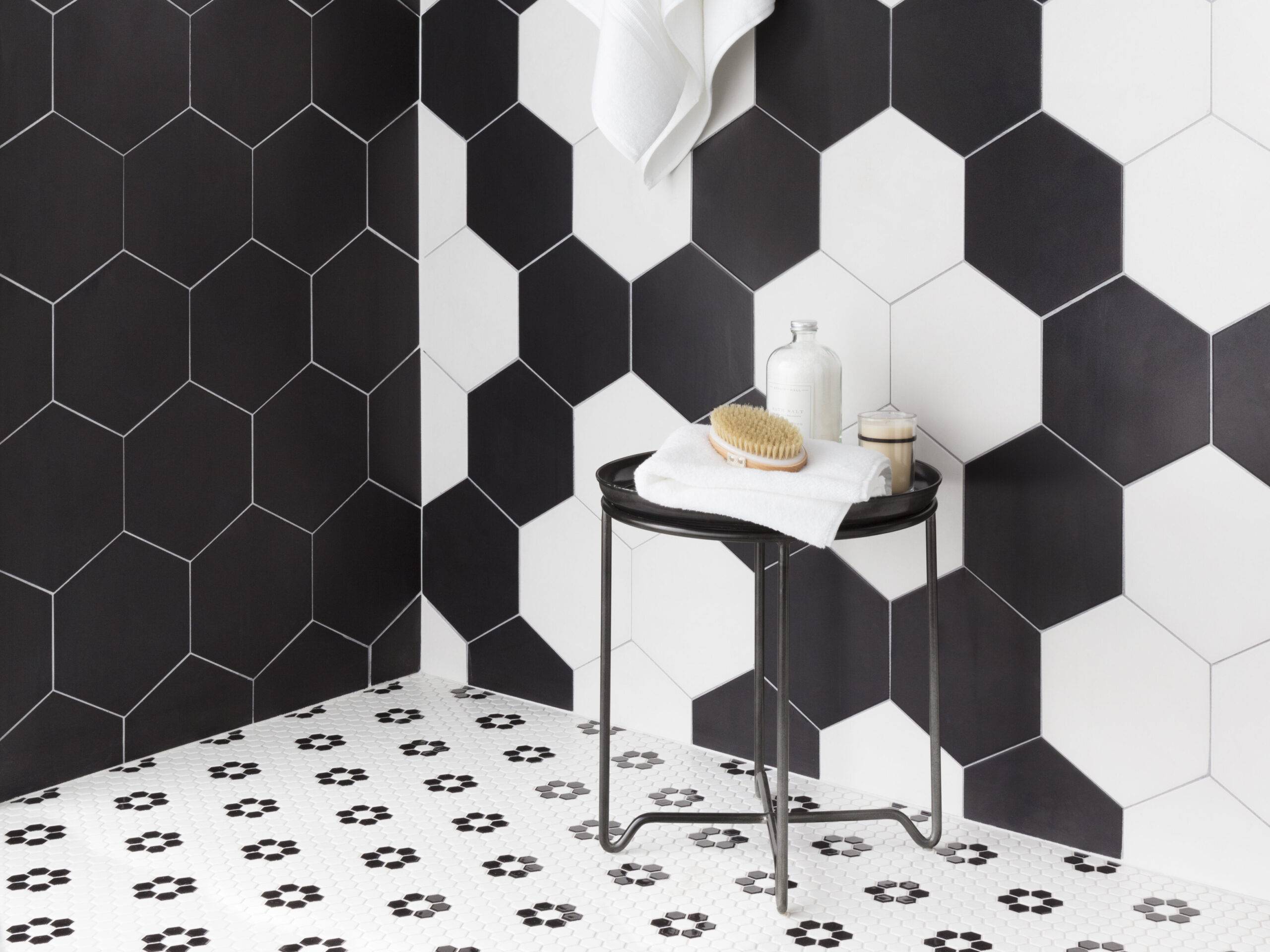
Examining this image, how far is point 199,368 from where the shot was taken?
1761 mm

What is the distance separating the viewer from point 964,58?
148 cm

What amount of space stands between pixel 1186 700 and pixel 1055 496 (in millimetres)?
269

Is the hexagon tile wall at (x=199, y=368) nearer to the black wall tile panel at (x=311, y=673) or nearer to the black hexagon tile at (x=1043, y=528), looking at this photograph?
the black wall tile panel at (x=311, y=673)

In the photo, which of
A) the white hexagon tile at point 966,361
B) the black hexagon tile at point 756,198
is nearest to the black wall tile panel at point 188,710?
the black hexagon tile at point 756,198

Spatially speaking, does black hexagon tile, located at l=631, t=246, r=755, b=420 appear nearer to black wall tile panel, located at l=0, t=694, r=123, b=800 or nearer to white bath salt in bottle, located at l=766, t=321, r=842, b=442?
white bath salt in bottle, located at l=766, t=321, r=842, b=442

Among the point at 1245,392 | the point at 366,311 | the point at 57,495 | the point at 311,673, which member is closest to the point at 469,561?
the point at 311,673

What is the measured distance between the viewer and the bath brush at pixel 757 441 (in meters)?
1.26

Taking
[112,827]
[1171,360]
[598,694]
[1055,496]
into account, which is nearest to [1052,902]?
[1055,496]

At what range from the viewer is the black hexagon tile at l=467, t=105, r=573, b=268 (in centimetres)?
186

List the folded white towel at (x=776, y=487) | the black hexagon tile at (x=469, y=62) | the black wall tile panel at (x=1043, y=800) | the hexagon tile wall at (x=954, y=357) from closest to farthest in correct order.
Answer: the folded white towel at (x=776, y=487)
the hexagon tile wall at (x=954, y=357)
the black wall tile panel at (x=1043, y=800)
the black hexagon tile at (x=469, y=62)

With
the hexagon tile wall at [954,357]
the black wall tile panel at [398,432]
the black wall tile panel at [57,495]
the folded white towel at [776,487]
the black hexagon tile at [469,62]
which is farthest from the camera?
the black wall tile panel at [398,432]

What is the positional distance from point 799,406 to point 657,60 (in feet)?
1.63

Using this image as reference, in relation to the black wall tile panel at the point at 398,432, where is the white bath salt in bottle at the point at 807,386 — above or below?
above

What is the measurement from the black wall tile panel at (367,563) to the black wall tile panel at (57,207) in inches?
22.0
